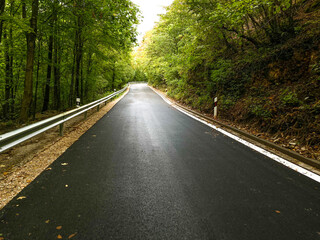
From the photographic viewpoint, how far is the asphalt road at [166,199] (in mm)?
1985

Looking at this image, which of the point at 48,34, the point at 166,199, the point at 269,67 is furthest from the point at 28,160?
the point at 269,67

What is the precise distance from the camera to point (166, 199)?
254 centimetres

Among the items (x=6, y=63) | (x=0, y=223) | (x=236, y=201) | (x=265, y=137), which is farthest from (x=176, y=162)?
(x=6, y=63)

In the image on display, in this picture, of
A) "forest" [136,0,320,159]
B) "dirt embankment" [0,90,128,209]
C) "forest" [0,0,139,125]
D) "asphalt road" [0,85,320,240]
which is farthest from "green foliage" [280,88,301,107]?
"forest" [0,0,139,125]

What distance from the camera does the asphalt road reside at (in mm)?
1985

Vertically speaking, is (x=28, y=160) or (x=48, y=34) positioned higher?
(x=48, y=34)

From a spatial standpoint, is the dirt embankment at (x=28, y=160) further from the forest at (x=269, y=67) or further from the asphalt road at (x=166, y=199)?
the forest at (x=269, y=67)

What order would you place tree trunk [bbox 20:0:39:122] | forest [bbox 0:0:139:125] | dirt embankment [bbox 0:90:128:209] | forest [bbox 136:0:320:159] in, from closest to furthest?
dirt embankment [bbox 0:90:128:209], forest [bbox 136:0:320:159], tree trunk [bbox 20:0:39:122], forest [bbox 0:0:139:125]

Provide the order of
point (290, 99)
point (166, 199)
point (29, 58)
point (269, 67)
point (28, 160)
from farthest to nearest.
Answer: point (29, 58), point (269, 67), point (290, 99), point (28, 160), point (166, 199)

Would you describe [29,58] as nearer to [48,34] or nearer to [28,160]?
[48,34]

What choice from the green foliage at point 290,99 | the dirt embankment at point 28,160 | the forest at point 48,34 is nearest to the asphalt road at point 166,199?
the dirt embankment at point 28,160

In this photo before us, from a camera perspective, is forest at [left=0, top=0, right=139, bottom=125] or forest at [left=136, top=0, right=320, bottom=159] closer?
forest at [left=136, top=0, right=320, bottom=159]

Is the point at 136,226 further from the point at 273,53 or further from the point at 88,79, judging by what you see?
the point at 88,79

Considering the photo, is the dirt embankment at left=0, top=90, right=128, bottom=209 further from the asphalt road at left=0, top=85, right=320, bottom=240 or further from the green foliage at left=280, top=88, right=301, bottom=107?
the green foliage at left=280, top=88, right=301, bottom=107
